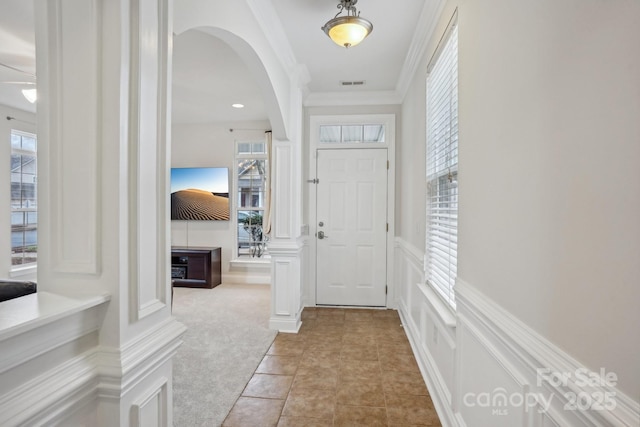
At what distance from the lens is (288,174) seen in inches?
130

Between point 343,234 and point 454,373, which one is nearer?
point 454,373

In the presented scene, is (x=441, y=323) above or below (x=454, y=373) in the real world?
above

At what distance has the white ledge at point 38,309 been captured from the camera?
69 centimetres

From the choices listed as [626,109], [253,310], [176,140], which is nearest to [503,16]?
[626,109]

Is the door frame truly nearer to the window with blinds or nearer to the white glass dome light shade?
the window with blinds

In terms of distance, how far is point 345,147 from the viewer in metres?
3.99

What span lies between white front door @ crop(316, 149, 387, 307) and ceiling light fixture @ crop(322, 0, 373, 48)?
1.84 metres

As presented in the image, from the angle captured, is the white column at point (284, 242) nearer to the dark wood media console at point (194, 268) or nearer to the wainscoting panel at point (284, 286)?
the wainscoting panel at point (284, 286)

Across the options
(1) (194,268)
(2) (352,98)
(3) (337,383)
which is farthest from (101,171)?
(1) (194,268)

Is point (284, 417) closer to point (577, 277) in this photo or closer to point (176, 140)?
point (577, 277)

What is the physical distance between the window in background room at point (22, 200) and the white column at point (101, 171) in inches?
175

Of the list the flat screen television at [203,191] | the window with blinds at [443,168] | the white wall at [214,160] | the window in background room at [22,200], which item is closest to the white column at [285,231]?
the window with blinds at [443,168]

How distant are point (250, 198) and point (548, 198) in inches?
→ 192

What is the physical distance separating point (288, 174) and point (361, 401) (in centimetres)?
214
